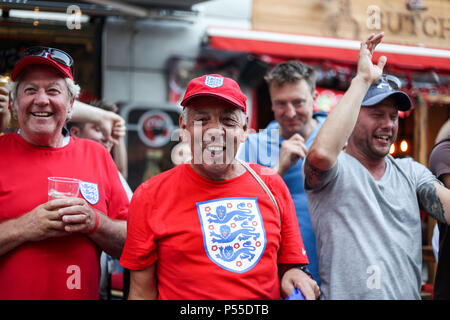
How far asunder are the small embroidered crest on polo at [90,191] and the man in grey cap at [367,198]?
1039 millimetres

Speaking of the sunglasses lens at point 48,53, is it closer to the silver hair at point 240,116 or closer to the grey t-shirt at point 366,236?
the silver hair at point 240,116

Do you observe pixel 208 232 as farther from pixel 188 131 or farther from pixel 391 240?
pixel 391 240

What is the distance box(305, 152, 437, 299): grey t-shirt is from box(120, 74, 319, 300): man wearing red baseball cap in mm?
318

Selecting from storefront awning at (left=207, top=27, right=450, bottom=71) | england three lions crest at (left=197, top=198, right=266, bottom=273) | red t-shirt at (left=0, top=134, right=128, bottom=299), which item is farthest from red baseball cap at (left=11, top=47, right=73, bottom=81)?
storefront awning at (left=207, top=27, right=450, bottom=71)

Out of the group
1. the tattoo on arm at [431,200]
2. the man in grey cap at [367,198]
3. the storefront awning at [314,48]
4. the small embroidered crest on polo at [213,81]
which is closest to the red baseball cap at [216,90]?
the small embroidered crest on polo at [213,81]

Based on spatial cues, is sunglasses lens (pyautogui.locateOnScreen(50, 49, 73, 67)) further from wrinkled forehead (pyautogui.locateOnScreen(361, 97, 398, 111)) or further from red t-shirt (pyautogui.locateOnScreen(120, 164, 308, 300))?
wrinkled forehead (pyautogui.locateOnScreen(361, 97, 398, 111))

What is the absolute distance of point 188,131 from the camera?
196cm

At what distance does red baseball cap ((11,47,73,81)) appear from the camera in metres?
2.16

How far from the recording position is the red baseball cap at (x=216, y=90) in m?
1.88

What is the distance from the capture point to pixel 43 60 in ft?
7.10

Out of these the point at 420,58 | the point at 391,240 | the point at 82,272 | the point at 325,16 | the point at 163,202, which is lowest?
the point at 82,272

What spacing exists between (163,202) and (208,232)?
227 millimetres
